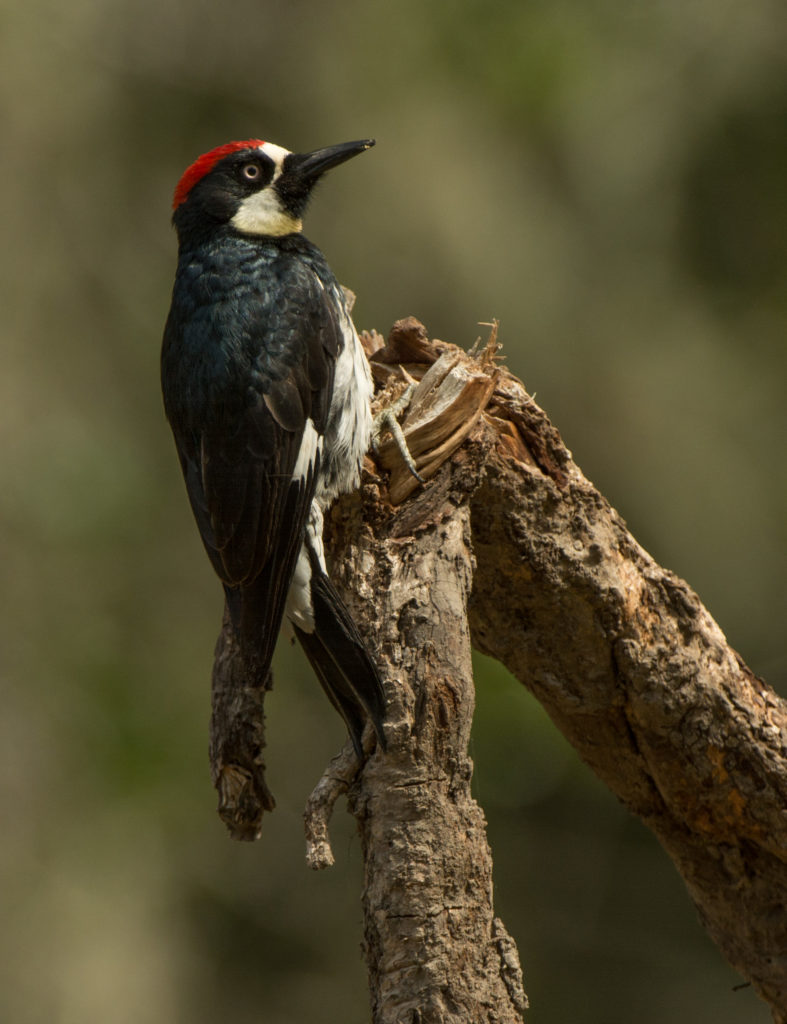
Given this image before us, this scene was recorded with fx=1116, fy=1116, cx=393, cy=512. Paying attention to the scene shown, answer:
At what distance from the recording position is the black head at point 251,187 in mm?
3221

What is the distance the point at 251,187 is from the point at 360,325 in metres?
3.15

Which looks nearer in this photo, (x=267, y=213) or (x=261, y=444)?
(x=261, y=444)

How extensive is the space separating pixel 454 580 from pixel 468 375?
543 millimetres

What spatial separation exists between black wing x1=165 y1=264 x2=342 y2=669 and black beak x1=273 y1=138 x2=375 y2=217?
1.90ft

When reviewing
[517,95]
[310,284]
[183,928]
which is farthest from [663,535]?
[310,284]

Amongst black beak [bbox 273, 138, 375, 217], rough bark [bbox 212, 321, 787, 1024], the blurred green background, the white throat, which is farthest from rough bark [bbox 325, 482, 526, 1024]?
the blurred green background

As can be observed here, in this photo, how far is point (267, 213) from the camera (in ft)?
10.9

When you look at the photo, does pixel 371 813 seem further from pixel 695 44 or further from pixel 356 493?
pixel 695 44

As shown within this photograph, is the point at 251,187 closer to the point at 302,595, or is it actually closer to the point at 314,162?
the point at 314,162

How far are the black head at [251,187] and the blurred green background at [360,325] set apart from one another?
9.85 ft

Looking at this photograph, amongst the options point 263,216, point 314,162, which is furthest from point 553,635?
point 314,162

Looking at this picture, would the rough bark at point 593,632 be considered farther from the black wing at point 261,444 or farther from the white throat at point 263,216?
the white throat at point 263,216

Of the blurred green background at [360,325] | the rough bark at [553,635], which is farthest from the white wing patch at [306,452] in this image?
the blurred green background at [360,325]

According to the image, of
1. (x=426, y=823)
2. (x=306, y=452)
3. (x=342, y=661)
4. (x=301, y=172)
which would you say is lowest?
(x=426, y=823)
